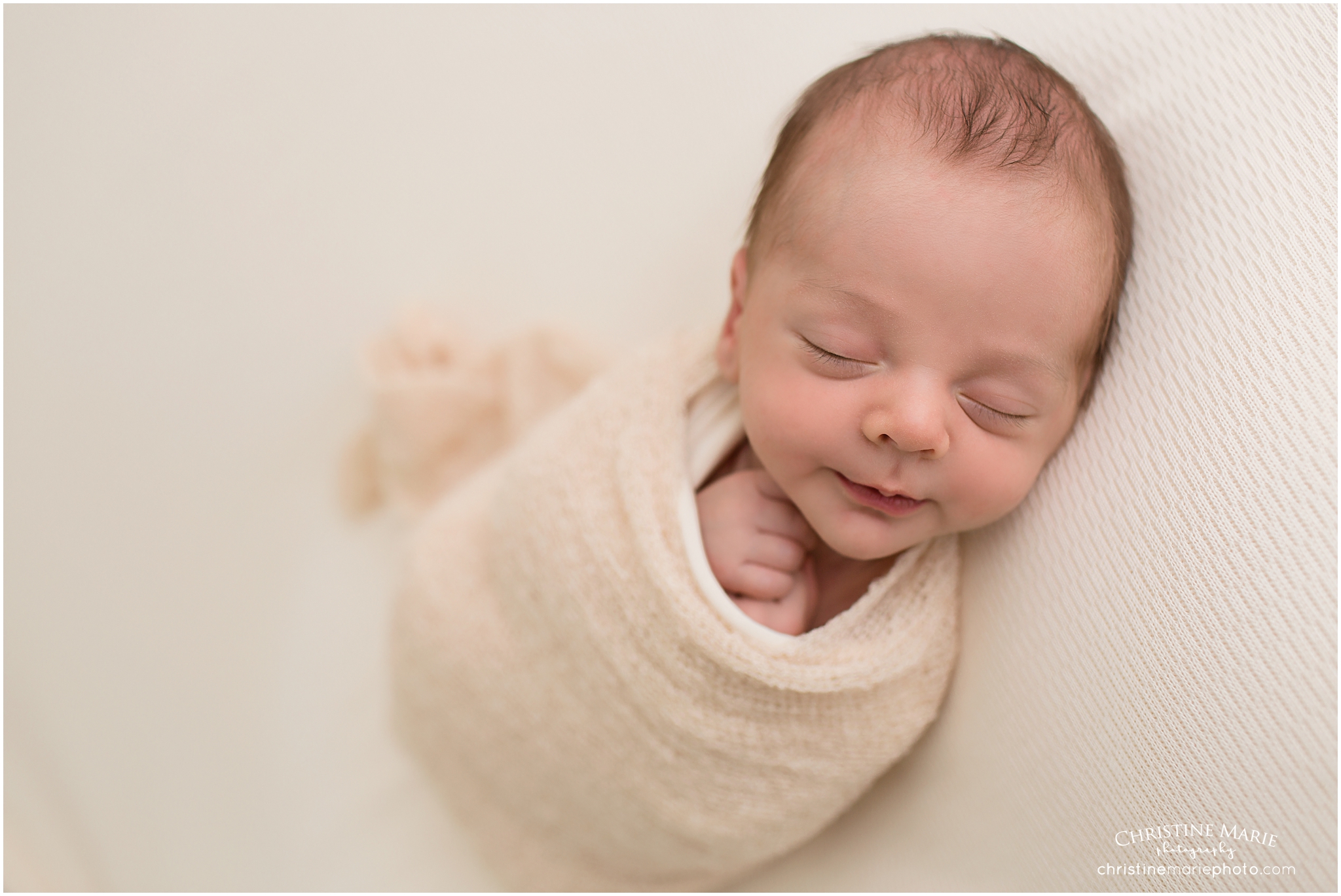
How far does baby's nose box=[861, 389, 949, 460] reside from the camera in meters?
0.72

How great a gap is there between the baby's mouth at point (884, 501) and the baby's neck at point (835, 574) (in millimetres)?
130

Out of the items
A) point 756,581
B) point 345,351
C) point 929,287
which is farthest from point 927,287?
point 345,351

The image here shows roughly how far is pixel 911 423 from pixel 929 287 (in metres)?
0.11

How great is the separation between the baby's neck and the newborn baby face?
0.33 feet

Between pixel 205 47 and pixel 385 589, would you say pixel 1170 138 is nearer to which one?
pixel 385 589

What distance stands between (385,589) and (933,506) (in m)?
0.94

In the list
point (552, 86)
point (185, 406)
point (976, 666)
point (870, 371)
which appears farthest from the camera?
point (185, 406)

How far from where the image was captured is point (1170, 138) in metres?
0.77

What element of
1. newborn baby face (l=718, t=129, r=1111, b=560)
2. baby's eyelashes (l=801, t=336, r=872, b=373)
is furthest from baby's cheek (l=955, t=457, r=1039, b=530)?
baby's eyelashes (l=801, t=336, r=872, b=373)

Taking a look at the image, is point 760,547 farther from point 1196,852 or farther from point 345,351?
point 345,351

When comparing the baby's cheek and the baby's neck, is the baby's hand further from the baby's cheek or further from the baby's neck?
the baby's cheek

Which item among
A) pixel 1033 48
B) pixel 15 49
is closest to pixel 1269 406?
pixel 1033 48

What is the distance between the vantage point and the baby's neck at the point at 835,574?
36.1 inches

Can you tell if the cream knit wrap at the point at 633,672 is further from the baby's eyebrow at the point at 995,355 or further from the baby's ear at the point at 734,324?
the baby's eyebrow at the point at 995,355
